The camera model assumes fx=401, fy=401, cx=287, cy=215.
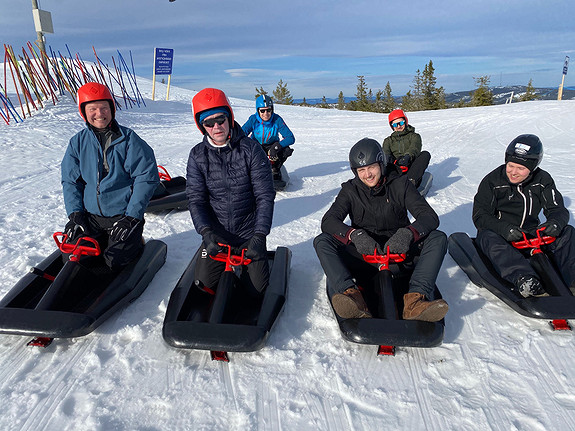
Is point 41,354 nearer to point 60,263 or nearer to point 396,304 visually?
point 60,263

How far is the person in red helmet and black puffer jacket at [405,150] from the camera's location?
21.6ft

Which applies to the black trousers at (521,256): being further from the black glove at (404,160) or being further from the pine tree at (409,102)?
the pine tree at (409,102)

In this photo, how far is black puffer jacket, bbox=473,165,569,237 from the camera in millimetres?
3566

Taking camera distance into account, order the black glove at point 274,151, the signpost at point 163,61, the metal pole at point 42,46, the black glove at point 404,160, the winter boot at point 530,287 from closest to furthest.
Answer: the winter boot at point 530,287
the black glove at point 404,160
the black glove at point 274,151
the metal pole at point 42,46
the signpost at point 163,61

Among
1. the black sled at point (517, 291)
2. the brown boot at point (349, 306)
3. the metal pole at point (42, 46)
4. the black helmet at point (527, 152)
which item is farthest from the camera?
the metal pole at point (42, 46)

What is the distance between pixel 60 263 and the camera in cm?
343

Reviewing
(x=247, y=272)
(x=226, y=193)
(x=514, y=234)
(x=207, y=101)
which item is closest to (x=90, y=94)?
(x=207, y=101)

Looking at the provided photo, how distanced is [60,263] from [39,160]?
20.0 ft

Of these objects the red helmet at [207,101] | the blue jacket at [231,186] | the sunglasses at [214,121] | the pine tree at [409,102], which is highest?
the red helmet at [207,101]

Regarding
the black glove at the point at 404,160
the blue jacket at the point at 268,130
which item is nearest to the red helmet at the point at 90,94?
the blue jacket at the point at 268,130

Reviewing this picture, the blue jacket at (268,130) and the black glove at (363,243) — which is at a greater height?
the blue jacket at (268,130)

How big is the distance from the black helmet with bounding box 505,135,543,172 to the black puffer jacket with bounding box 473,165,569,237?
17 centimetres

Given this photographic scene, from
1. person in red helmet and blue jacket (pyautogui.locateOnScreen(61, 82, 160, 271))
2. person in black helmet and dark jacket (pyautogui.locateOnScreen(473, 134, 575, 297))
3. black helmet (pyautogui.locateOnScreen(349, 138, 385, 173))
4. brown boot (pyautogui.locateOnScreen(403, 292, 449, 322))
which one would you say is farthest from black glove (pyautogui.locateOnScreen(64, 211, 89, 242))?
person in black helmet and dark jacket (pyautogui.locateOnScreen(473, 134, 575, 297))

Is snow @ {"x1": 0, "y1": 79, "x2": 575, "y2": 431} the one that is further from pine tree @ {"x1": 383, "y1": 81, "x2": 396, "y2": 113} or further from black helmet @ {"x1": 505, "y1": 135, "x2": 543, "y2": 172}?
pine tree @ {"x1": 383, "y1": 81, "x2": 396, "y2": 113}
